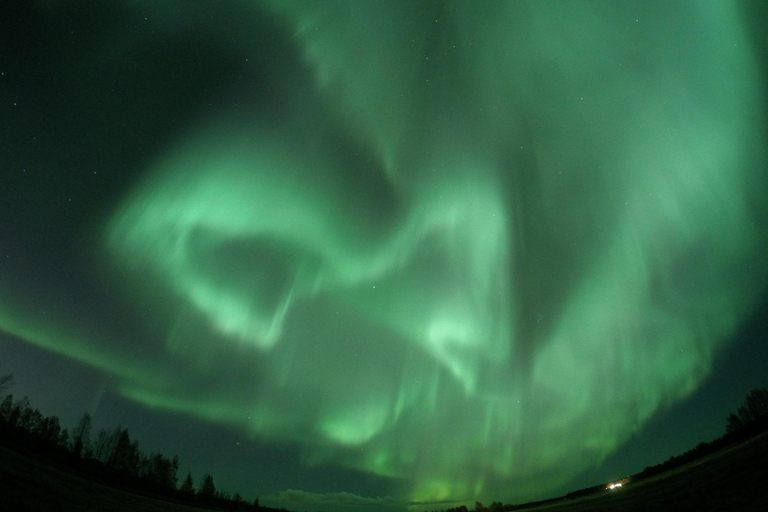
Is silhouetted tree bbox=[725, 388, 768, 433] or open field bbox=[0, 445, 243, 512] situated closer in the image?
open field bbox=[0, 445, 243, 512]

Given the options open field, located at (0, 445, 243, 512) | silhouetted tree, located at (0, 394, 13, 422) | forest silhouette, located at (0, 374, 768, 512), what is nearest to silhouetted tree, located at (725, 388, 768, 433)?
forest silhouette, located at (0, 374, 768, 512)

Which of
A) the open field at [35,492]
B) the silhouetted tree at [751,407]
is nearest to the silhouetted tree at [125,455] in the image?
the open field at [35,492]

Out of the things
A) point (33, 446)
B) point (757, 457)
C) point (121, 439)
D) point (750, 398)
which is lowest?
point (757, 457)

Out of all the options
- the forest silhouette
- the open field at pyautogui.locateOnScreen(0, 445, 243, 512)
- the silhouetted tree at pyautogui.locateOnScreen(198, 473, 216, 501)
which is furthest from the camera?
the silhouetted tree at pyautogui.locateOnScreen(198, 473, 216, 501)

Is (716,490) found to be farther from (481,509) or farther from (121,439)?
(121,439)

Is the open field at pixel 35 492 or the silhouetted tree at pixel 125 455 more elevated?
the silhouetted tree at pixel 125 455

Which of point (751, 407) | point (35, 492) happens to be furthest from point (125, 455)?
point (751, 407)

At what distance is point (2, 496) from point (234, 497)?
124193 millimetres

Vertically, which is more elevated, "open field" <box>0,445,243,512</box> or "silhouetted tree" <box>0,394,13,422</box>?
"silhouetted tree" <box>0,394,13,422</box>

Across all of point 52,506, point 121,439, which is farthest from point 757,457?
point 121,439

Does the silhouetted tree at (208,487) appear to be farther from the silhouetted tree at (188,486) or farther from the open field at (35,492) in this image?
the open field at (35,492)

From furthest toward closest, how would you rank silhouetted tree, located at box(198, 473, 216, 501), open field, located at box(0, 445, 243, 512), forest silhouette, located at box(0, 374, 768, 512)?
silhouetted tree, located at box(198, 473, 216, 501), forest silhouette, located at box(0, 374, 768, 512), open field, located at box(0, 445, 243, 512)

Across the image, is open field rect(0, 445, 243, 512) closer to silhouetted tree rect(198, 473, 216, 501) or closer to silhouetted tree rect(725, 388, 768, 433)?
silhouetted tree rect(198, 473, 216, 501)

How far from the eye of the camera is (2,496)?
24953mm
